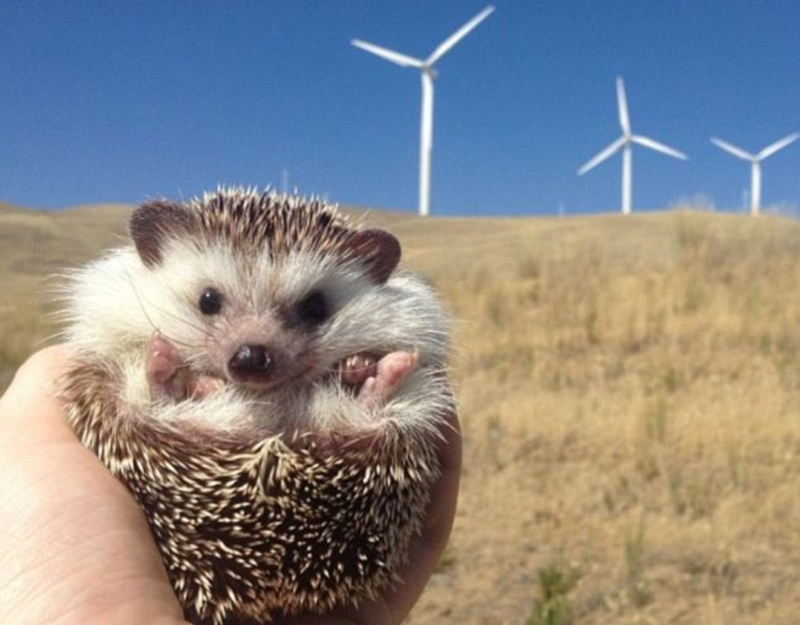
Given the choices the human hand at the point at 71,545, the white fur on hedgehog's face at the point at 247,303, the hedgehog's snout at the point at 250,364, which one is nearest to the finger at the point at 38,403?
the human hand at the point at 71,545

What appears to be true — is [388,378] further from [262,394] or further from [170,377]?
[170,377]

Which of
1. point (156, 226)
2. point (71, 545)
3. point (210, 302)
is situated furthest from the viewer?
point (156, 226)

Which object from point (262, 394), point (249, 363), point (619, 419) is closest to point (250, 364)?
point (249, 363)

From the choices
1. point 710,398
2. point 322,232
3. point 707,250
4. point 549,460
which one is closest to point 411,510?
point 322,232

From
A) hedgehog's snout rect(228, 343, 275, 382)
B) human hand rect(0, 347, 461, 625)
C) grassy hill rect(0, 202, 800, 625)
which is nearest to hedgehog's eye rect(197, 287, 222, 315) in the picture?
hedgehog's snout rect(228, 343, 275, 382)

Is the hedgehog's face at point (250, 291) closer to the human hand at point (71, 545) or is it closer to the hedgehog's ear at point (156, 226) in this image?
the hedgehog's ear at point (156, 226)

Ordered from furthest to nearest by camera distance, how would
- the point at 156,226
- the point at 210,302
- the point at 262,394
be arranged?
the point at 156,226 → the point at 210,302 → the point at 262,394

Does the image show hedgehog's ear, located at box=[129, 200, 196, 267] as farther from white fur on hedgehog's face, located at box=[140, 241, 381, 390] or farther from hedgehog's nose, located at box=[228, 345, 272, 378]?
hedgehog's nose, located at box=[228, 345, 272, 378]
